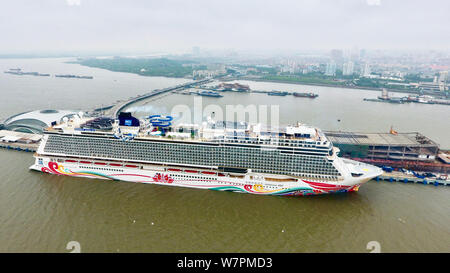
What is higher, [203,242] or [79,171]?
[79,171]

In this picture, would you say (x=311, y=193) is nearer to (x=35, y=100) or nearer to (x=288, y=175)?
(x=288, y=175)

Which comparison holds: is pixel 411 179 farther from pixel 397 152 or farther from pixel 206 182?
pixel 206 182

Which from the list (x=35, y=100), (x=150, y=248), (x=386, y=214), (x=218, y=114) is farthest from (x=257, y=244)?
(x=35, y=100)

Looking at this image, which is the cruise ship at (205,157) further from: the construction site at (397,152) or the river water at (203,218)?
the construction site at (397,152)

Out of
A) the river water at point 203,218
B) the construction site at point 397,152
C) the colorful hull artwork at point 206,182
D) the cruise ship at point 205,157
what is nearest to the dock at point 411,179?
the river water at point 203,218

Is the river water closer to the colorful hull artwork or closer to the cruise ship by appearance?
the colorful hull artwork

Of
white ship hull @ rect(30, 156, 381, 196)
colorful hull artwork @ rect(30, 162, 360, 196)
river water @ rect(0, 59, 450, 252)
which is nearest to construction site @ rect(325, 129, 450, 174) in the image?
river water @ rect(0, 59, 450, 252)

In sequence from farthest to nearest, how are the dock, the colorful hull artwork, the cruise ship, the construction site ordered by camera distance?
the construction site
the dock
the colorful hull artwork
the cruise ship
